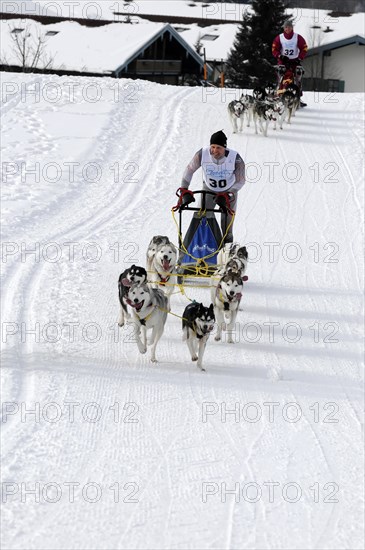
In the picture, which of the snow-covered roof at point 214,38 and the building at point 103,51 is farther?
the snow-covered roof at point 214,38

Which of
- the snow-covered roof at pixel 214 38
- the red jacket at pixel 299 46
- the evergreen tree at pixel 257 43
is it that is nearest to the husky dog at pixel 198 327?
the red jacket at pixel 299 46

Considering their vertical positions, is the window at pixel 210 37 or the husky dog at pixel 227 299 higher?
the window at pixel 210 37

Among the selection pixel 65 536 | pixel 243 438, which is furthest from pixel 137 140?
pixel 65 536

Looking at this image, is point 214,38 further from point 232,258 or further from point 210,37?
point 232,258

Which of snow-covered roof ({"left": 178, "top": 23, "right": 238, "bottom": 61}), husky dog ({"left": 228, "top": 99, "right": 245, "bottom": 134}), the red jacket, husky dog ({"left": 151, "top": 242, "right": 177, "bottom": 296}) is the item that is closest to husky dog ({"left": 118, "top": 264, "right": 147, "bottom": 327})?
husky dog ({"left": 151, "top": 242, "right": 177, "bottom": 296})

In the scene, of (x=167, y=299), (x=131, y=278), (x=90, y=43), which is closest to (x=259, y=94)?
(x=167, y=299)

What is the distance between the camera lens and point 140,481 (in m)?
4.94

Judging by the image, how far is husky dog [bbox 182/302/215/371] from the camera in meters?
6.27

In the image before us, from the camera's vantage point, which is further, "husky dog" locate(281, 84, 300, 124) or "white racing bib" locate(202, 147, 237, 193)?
"husky dog" locate(281, 84, 300, 124)

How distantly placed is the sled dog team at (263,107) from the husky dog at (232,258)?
7.13m

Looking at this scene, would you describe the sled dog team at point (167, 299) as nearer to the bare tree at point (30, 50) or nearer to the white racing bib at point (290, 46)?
the white racing bib at point (290, 46)

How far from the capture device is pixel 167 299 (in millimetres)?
6879

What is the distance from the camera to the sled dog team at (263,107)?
1463 cm

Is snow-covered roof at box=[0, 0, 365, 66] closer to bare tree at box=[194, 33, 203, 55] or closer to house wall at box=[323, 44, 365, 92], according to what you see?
bare tree at box=[194, 33, 203, 55]
